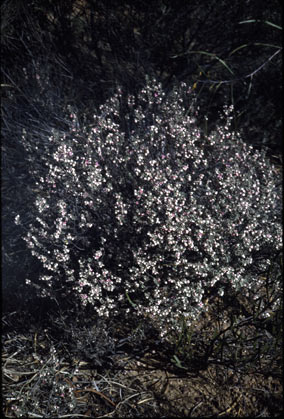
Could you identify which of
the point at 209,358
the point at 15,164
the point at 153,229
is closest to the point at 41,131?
the point at 15,164

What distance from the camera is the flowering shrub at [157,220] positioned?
2.17 metres

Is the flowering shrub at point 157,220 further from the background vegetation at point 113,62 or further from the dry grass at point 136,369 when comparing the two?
the background vegetation at point 113,62

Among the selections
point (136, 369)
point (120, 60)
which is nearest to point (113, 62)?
point (120, 60)

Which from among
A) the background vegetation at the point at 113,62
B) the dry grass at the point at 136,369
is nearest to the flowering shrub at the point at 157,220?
the dry grass at the point at 136,369

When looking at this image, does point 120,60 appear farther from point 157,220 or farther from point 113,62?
point 157,220

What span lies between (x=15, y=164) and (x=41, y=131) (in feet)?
1.08

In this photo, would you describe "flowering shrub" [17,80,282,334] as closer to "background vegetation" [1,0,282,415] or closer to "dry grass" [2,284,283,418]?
"dry grass" [2,284,283,418]

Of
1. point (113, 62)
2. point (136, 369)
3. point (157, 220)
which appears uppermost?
point (113, 62)

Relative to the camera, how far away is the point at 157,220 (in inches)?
84.3

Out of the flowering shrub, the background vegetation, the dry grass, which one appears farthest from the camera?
the background vegetation

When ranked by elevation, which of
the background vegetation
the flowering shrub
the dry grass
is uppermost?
the background vegetation

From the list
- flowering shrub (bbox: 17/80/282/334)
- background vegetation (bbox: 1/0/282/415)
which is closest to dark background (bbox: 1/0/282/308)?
background vegetation (bbox: 1/0/282/415)

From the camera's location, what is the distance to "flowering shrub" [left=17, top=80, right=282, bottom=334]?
2.17 m

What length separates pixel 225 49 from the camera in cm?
342
